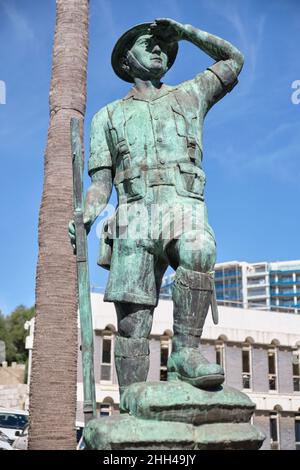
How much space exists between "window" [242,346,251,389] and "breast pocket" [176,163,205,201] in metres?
24.7

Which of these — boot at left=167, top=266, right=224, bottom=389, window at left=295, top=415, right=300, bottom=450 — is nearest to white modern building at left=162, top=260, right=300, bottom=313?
window at left=295, top=415, right=300, bottom=450

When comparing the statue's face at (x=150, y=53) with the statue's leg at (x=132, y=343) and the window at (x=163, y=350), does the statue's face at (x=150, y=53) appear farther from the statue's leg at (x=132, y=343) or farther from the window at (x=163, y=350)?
the window at (x=163, y=350)

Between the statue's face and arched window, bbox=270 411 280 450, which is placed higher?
the statue's face

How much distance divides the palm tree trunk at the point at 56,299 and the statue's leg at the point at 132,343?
272 inches

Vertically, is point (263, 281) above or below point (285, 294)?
above

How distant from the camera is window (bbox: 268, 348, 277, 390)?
93.1 ft

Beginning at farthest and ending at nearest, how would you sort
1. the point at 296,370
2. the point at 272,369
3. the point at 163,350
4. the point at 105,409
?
the point at 296,370, the point at 272,369, the point at 163,350, the point at 105,409

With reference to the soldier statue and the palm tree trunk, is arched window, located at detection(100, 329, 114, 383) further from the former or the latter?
the soldier statue

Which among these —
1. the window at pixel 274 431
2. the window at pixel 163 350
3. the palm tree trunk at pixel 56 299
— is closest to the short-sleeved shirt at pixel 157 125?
the palm tree trunk at pixel 56 299

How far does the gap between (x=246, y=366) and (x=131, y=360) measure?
24.9 metres

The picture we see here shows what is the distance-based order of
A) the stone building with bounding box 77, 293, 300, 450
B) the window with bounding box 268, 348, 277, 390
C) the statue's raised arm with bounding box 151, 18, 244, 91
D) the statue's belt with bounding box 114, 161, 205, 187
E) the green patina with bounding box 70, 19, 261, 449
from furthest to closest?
the window with bounding box 268, 348, 277, 390
the stone building with bounding box 77, 293, 300, 450
the statue's raised arm with bounding box 151, 18, 244, 91
the statue's belt with bounding box 114, 161, 205, 187
the green patina with bounding box 70, 19, 261, 449

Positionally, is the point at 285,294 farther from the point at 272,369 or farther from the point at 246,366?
the point at 246,366

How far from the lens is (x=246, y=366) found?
2806 centimetres

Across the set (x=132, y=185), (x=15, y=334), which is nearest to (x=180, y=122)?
(x=132, y=185)
